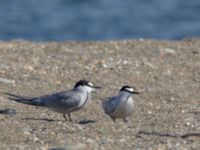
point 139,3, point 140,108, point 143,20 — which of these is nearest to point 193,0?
point 139,3

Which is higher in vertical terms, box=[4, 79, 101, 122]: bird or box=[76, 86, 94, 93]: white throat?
box=[76, 86, 94, 93]: white throat

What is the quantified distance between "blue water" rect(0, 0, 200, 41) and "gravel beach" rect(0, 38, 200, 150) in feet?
46.4

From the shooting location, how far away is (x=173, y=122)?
1089cm

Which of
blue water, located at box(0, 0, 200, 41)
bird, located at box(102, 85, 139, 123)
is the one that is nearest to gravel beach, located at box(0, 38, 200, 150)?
bird, located at box(102, 85, 139, 123)

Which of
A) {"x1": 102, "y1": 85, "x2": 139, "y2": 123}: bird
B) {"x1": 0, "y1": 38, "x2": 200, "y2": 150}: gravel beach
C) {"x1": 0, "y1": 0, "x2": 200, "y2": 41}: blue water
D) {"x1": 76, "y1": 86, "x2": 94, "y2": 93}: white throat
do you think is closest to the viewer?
{"x1": 0, "y1": 38, "x2": 200, "y2": 150}: gravel beach

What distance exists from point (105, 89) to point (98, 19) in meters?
21.5

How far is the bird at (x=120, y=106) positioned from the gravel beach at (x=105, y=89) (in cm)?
8

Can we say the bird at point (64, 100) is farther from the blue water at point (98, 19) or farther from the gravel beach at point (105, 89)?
the blue water at point (98, 19)

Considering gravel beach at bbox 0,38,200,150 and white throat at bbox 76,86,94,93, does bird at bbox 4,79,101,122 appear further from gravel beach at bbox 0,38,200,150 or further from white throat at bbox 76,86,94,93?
gravel beach at bbox 0,38,200,150

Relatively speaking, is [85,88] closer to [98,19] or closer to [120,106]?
[120,106]

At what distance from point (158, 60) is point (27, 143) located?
5.26 m

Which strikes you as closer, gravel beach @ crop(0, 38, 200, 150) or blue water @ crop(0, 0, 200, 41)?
gravel beach @ crop(0, 38, 200, 150)

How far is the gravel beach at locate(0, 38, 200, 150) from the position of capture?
9742 millimetres

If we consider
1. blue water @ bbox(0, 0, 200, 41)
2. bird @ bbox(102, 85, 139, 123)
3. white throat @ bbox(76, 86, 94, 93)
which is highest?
blue water @ bbox(0, 0, 200, 41)
